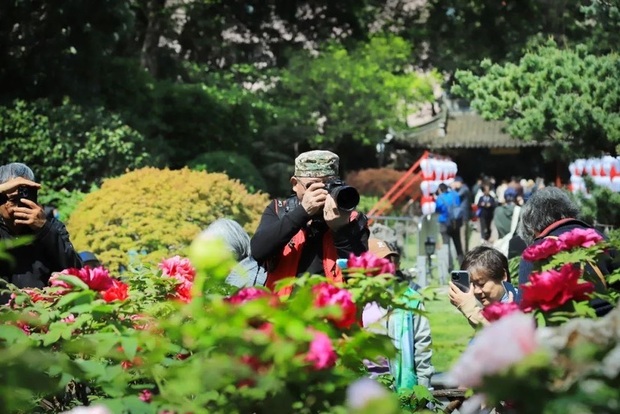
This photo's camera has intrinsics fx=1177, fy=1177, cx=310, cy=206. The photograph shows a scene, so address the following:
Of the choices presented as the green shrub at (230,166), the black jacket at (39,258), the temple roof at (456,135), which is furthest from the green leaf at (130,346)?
the temple roof at (456,135)

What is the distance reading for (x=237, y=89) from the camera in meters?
35.1

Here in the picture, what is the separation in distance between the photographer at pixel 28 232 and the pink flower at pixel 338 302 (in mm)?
2832

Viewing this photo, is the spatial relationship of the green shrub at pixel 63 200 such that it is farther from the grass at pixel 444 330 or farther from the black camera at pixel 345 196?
the black camera at pixel 345 196

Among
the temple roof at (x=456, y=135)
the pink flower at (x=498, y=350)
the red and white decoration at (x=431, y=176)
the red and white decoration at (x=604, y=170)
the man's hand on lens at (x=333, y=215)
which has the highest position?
the pink flower at (x=498, y=350)

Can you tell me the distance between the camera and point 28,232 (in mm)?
5586

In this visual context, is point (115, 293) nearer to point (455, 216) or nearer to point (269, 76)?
point (455, 216)

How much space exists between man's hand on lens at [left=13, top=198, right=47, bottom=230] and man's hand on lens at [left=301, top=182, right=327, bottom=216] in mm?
1534

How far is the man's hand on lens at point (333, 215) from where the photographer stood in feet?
14.5

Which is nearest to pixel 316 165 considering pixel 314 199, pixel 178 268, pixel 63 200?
pixel 314 199

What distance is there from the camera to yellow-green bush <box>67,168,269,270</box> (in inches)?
482

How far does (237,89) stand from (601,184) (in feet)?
67.4

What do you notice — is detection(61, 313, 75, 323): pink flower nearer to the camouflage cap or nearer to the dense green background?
the camouflage cap

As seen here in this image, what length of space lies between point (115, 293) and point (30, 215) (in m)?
2.11

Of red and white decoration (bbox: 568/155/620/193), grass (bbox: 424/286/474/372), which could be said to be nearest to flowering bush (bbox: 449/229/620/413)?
grass (bbox: 424/286/474/372)
